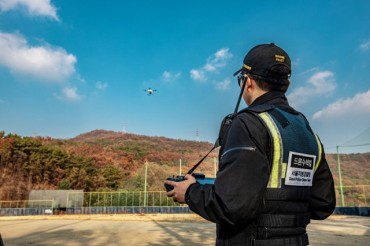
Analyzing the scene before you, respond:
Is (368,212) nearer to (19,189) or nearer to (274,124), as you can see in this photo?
(274,124)

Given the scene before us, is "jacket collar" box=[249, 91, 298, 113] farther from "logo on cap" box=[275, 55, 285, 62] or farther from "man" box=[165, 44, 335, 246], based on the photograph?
"logo on cap" box=[275, 55, 285, 62]

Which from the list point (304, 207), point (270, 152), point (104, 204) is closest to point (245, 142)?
point (270, 152)

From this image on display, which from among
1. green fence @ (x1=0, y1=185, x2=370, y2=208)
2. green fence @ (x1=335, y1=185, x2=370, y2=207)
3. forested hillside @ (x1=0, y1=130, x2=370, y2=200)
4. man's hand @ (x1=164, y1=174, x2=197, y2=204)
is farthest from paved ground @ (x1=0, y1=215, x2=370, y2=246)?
forested hillside @ (x1=0, y1=130, x2=370, y2=200)

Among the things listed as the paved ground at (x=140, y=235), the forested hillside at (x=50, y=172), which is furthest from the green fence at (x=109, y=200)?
the paved ground at (x=140, y=235)

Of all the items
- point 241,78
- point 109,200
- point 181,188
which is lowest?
point 109,200

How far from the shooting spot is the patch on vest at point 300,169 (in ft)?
4.66

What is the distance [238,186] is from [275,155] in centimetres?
24

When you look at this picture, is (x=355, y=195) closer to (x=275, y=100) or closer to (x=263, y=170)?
(x=275, y=100)

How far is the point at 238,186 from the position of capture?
1.25 metres

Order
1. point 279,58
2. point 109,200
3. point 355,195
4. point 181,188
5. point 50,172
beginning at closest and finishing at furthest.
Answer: point 181,188 → point 279,58 → point 355,195 → point 109,200 → point 50,172

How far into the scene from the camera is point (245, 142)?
1307mm

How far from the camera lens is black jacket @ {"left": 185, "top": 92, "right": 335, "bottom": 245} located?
4.10 ft

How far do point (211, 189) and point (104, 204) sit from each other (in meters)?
33.0

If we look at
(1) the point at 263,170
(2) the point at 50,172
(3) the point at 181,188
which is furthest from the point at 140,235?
(2) the point at 50,172
